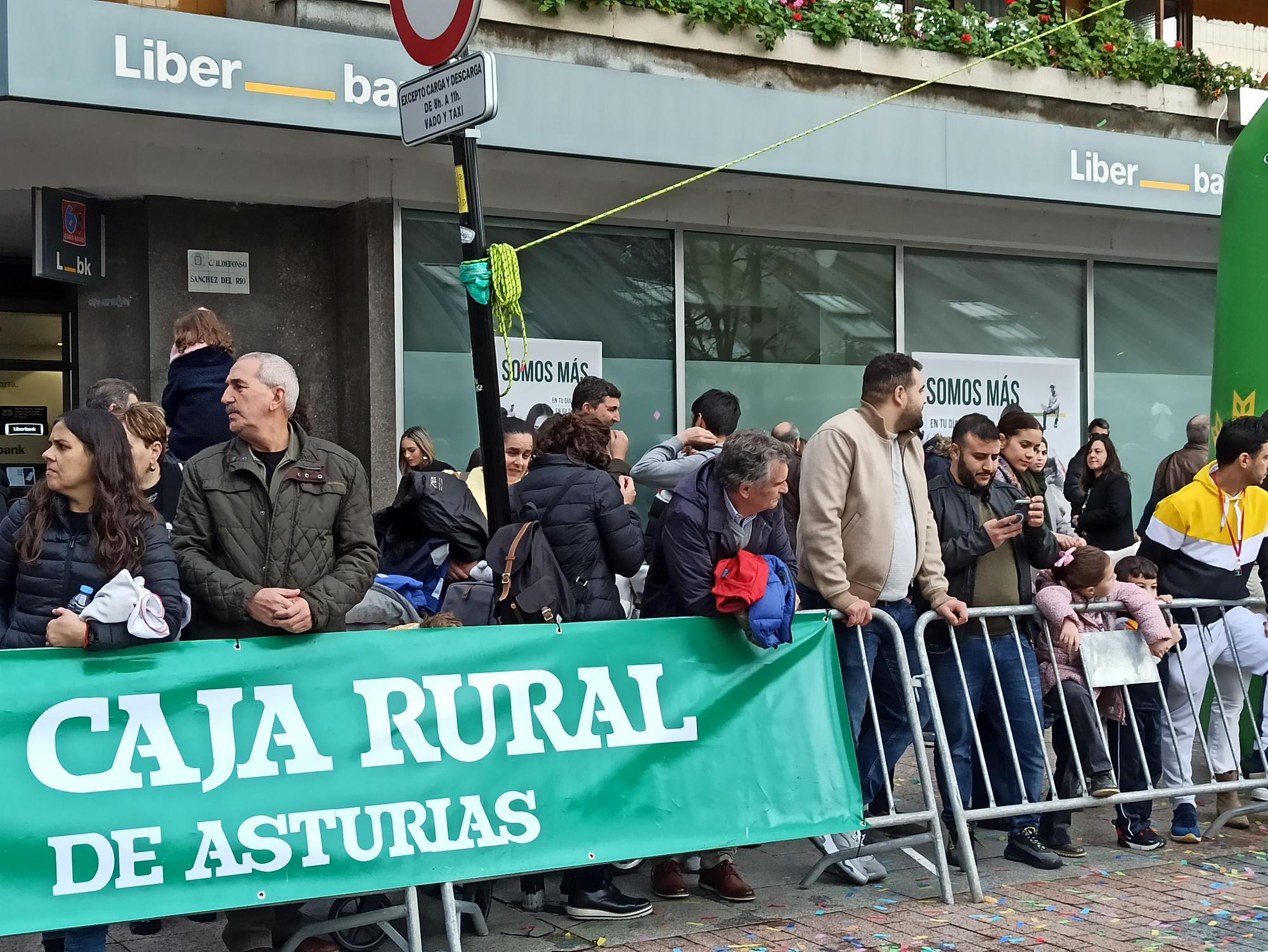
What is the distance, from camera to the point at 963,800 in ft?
21.5

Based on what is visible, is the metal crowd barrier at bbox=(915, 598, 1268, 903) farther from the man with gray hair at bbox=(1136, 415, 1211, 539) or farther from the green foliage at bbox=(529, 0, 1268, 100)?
the green foliage at bbox=(529, 0, 1268, 100)

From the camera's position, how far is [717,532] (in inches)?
226

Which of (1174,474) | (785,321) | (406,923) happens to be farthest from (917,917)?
(785,321)

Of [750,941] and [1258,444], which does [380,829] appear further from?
[1258,444]

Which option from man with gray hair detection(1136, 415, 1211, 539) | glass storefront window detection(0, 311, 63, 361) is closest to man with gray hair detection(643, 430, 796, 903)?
man with gray hair detection(1136, 415, 1211, 539)

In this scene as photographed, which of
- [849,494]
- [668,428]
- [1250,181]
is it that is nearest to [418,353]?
[668,428]

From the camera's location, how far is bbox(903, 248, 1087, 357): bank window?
1279 cm

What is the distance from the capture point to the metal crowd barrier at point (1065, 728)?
6023mm

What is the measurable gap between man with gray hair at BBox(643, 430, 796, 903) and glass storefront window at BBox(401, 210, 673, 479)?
486 cm

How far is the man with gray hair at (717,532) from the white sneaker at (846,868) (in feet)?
1.46

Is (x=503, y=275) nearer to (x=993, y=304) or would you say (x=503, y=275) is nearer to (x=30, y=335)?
(x=30, y=335)

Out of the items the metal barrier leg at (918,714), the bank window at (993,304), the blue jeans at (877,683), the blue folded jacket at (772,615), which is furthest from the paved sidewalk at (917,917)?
the bank window at (993,304)

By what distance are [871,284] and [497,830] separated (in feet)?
27.6

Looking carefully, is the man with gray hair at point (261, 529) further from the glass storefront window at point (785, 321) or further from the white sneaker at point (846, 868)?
the glass storefront window at point (785, 321)
